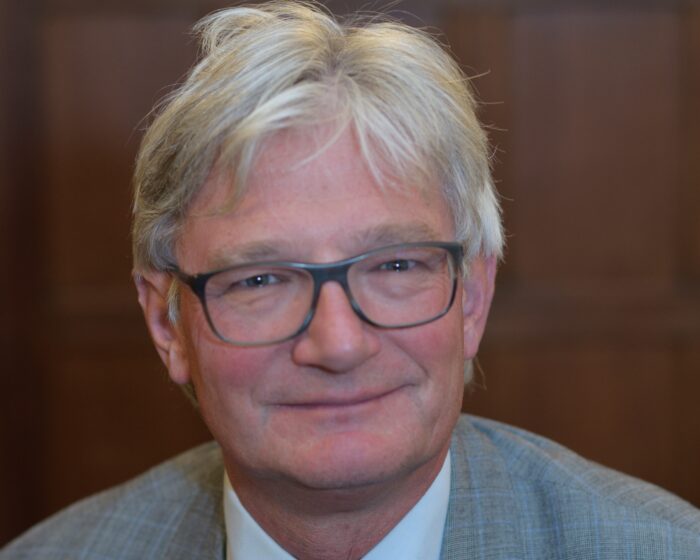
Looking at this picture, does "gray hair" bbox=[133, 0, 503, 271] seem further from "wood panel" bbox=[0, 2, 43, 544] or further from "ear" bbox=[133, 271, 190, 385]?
"wood panel" bbox=[0, 2, 43, 544]

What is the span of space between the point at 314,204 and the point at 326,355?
7.4 inches

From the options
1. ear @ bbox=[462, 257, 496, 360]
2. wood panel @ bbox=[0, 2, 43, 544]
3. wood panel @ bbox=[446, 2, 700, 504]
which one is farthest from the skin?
wood panel @ bbox=[0, 2, 43, 544]

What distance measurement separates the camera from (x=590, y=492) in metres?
1.63


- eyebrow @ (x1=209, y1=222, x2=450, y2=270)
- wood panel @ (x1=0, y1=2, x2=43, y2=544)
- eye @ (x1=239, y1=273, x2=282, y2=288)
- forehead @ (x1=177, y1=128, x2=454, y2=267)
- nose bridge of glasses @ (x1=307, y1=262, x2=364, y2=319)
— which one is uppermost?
forehead @ (x1=177, y1=128, x2=454, y2=267)

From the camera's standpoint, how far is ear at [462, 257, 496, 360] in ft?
5.39

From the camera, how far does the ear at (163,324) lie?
1.65 m

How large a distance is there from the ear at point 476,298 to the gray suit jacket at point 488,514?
0.58ft

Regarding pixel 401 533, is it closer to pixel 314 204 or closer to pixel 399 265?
pixel 399 265

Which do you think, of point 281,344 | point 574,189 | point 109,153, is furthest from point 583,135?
point 281,344

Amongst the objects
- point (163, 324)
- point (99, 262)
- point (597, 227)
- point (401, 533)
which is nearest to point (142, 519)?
point (163, 324)

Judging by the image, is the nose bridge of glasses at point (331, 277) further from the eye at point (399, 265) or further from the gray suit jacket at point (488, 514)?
the gray suit jacket at point (488, 514)

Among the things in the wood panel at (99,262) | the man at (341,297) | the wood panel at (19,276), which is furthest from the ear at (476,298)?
the wood panel at (19,276)

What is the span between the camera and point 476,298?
1.66 metres

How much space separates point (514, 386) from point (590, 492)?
80.5 inches
